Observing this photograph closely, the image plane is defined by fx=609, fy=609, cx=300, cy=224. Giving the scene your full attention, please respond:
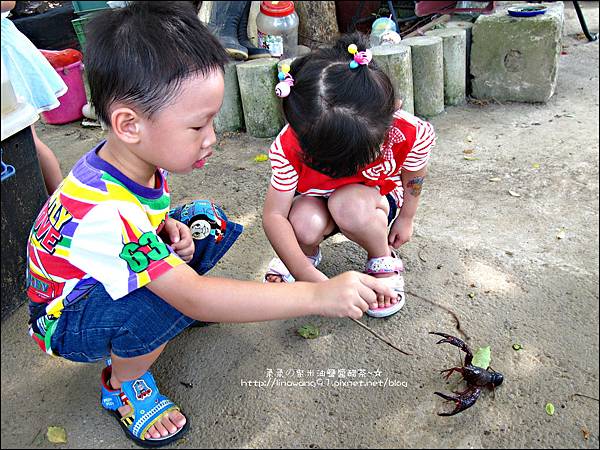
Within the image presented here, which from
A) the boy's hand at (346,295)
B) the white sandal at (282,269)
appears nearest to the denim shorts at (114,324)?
the boy's hand at (346,295)

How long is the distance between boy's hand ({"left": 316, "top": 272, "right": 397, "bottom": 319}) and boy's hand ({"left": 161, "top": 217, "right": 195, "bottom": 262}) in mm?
554

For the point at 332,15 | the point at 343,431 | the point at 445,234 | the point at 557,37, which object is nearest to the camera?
the point at 343,431

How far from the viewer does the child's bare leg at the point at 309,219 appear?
6.75 feet

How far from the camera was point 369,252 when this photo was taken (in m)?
2.16

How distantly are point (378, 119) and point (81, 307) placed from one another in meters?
0.95

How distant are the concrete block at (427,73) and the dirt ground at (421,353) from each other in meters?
0.82

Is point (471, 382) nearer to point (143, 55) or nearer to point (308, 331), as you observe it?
point (308, 331)

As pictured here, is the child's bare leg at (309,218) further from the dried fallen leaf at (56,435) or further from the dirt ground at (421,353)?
the dried fallen leaf at (56,435)

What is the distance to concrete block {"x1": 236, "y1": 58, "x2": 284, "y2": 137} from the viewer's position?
3.38 meters

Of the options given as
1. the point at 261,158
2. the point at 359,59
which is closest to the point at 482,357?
the point at 359,59

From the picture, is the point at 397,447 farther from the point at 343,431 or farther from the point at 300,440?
the point at 300,440

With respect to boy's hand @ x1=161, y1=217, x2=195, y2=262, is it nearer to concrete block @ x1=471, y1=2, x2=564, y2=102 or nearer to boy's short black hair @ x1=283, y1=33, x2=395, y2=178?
boy's short black hair @ x1=283, y1=33, x2=395, y2=178

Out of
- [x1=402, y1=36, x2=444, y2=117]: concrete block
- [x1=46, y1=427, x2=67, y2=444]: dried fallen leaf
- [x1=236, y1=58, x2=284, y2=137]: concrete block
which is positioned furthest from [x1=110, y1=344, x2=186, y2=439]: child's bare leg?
[x1=402, y1=36, x2=444, y2=117]: concrete block

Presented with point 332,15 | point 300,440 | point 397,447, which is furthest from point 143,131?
point 332,15
